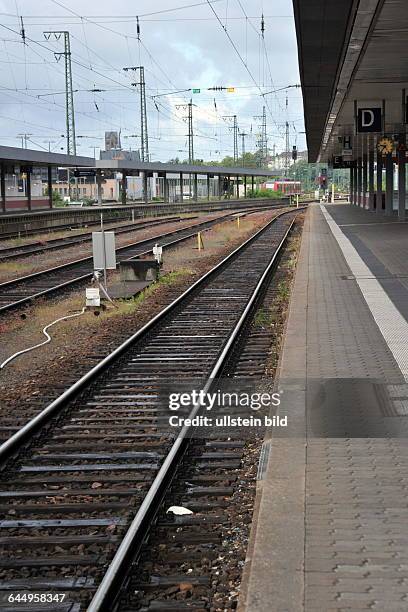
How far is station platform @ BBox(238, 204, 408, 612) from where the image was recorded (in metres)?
3.86

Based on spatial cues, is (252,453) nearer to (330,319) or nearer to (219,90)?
(330,319)

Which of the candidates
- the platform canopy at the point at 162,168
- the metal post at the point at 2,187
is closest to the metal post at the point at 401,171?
the metal post at the point at 2,187

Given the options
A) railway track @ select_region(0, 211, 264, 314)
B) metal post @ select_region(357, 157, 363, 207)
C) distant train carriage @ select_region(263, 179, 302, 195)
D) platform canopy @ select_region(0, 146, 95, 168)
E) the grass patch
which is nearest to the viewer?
the grass patch

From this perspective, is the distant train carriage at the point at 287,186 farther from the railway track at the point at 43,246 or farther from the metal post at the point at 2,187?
the railway track at the point at 43,246

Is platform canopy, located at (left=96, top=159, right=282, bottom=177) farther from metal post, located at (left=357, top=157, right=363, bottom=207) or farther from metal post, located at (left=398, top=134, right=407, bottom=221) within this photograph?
metal post, located at (left=398, top=134, right=407, bottom=221)

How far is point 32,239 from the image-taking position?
35.2m

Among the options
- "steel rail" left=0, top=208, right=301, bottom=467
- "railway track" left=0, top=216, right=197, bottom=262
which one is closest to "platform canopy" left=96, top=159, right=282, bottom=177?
"railway track" left=0, top=216, right=197, bottom=262

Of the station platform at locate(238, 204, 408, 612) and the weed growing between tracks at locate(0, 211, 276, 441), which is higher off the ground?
the station platform at locate(238, 204, 408, 612)

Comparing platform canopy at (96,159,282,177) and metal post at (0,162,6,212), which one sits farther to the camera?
platform canopy at (96,159,282,177)

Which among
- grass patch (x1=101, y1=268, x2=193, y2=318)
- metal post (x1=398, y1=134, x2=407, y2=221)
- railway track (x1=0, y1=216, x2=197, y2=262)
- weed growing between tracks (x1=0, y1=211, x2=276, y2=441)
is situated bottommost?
weed growing between tracks (x1=0, y1=211, x2=276, y2=441)

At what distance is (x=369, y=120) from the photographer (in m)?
24.5

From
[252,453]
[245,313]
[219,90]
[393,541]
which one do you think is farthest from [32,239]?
[393,541]

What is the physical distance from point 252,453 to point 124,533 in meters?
1.77

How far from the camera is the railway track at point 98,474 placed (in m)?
4.36
